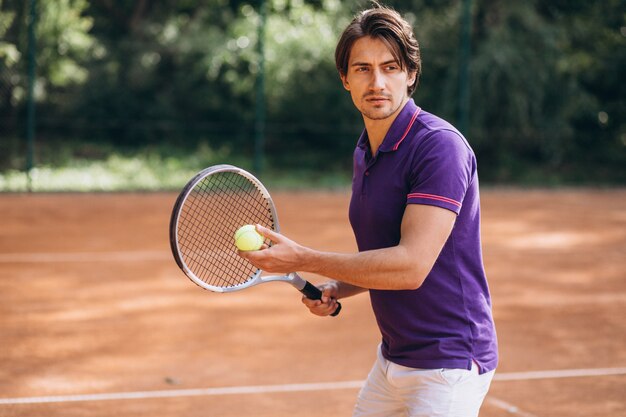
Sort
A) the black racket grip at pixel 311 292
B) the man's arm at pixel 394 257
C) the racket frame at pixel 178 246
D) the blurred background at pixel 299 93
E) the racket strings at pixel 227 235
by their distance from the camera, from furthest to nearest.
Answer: the blurred background at pixel 299 93
the racket strings at pixel 227 235
the black racket grip at pixel 311 292
the racket frame at pixel 178 246
the man's arm at pixel 394 257

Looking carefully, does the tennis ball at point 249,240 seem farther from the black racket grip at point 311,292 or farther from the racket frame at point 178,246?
the black racket grip at point 311,292

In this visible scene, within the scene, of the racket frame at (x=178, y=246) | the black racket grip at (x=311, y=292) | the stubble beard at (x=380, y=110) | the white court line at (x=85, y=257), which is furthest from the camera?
the white court line at (x=85, y=257)

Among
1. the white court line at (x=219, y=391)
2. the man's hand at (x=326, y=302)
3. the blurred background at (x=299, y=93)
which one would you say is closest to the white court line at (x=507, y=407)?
the white court line at (x=219, y=391)

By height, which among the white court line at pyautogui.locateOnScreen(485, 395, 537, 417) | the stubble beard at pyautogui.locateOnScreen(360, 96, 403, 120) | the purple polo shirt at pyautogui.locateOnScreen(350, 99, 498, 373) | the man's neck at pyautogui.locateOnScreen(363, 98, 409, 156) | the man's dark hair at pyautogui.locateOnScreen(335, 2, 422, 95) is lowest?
the white court line at pyautogui.locateOnScreen(485, 395, 537, 417)

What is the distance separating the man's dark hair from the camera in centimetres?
243

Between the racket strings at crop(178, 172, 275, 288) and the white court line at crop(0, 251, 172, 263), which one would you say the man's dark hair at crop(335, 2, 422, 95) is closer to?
the racket strings at crop(178, 172, 275, 288)

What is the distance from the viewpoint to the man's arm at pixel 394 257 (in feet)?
7.36

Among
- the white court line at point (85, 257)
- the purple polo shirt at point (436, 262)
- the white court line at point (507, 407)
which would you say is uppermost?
the purple polo shirt at point (436, 262)

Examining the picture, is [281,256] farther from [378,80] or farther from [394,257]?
[378,80]

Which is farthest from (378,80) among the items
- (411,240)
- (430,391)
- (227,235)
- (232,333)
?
(232,333)

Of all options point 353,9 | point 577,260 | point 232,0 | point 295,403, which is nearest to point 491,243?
point 577,260

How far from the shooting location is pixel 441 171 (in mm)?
2283

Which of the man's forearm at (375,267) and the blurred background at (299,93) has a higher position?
the man's forearm at (375,267)

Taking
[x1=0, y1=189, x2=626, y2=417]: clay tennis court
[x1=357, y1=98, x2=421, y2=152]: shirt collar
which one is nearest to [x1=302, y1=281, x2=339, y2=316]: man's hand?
[x1=357, y1=98, x2=421, y2=152]: shirt collar
